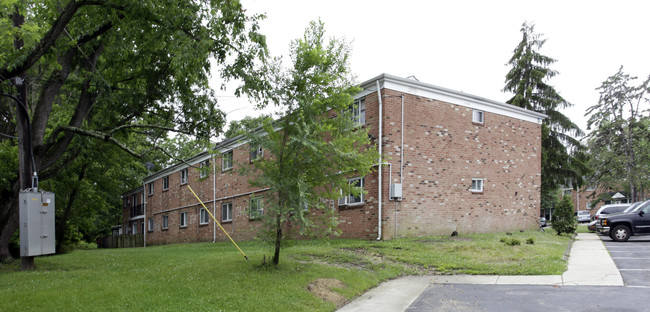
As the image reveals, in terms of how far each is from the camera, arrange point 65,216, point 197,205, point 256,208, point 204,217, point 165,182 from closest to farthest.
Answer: point 256,208 → point 65,216 → point 204,217 → point 197,205 → point 165,182

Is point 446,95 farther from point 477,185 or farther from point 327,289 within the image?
point 327,289

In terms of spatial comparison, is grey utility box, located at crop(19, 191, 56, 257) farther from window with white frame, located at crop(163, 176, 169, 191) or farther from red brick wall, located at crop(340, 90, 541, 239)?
window with white frame, located at crop(163, 176, 169, 191)

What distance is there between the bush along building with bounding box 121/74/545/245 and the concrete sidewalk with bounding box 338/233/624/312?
4079 mm

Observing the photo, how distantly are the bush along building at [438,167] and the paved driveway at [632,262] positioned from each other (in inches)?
187

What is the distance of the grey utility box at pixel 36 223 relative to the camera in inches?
416

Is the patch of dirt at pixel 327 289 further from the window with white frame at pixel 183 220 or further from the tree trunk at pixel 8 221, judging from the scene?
the window with white frame at pixel 183 220

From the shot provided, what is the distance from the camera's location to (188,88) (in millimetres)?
13617

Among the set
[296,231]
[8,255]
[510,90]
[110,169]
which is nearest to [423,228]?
[296,231]

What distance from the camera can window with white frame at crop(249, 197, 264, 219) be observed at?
9.86m

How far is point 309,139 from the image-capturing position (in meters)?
9.63

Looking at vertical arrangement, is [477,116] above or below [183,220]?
above

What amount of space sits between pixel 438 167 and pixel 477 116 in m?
3.46

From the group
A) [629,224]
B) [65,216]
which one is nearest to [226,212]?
[65,216]

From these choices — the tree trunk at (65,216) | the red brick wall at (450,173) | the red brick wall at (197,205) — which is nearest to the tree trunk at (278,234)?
the red brick wall at (450,173)
